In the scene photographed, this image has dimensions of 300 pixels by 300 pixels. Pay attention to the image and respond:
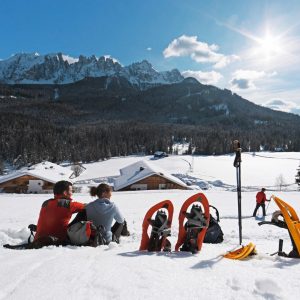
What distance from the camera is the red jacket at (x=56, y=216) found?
646 centimetres

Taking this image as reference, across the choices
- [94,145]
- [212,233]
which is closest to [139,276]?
[212,233]

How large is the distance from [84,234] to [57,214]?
68 cm

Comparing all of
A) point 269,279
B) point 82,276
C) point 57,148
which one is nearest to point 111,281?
point 82,276

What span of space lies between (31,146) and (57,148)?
457 inches

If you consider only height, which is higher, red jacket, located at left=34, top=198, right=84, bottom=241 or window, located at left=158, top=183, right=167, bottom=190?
red jacket, located at left=34, top=198, right=84, bottom=241

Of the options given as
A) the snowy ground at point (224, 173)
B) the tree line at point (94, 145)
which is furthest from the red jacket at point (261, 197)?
the tree line at point (94, 145)

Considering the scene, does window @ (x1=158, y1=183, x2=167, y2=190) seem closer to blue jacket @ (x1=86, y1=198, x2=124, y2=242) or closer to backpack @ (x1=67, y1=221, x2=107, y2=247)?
blue jacket @ (x1=86, y1=198, x2=124, y2=242)

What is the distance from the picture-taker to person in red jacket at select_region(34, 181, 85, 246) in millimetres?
6445

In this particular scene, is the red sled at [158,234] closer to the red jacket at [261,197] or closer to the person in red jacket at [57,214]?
the person in red jacket at [57,214]

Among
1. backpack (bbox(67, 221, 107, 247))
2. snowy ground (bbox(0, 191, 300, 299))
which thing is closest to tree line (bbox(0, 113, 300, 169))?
backpack (bbox(67, 221, 107, 247))

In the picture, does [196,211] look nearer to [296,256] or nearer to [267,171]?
[296,256]

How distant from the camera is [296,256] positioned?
581cm

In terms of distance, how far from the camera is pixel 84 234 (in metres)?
6.41

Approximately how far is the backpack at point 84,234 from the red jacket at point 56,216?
0.77 ft
